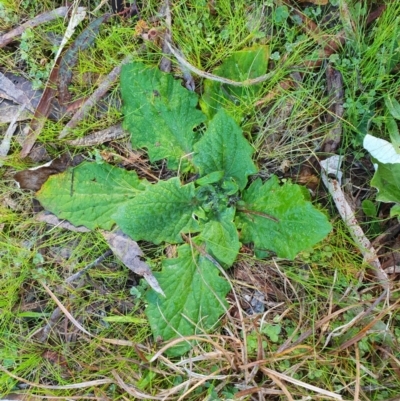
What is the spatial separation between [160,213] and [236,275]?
14.3 inches

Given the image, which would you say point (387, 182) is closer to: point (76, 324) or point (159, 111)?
point (159, 111)

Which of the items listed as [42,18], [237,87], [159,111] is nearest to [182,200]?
[159,111]

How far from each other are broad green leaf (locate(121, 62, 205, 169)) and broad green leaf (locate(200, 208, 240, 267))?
0.26 m

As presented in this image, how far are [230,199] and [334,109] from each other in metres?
0.49

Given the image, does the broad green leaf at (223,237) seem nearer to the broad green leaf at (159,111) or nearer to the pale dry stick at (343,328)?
the broad green leaf at (159,111)

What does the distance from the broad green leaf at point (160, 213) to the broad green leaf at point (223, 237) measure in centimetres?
6

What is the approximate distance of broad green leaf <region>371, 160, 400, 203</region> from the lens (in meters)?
1.61

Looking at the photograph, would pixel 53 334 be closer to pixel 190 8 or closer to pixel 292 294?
pixel 292 294

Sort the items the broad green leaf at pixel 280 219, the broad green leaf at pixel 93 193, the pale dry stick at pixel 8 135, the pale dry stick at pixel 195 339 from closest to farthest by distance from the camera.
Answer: the broad green leaf at pixel 280 219 < the pale dry stick at pixel 195 339 < the broad green leaf at pixel 93 193 < the pale dry stick at pixel 8 135

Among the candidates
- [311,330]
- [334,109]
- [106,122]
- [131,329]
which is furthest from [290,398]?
[106,122]

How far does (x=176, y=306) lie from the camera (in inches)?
66.4

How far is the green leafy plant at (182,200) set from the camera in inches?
63.2

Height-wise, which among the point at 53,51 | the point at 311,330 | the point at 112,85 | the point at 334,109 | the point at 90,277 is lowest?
the point at 311,330

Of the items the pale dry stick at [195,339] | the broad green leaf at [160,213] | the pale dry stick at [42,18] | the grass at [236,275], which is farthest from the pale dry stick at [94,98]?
the pale dry stick at [195,339]
